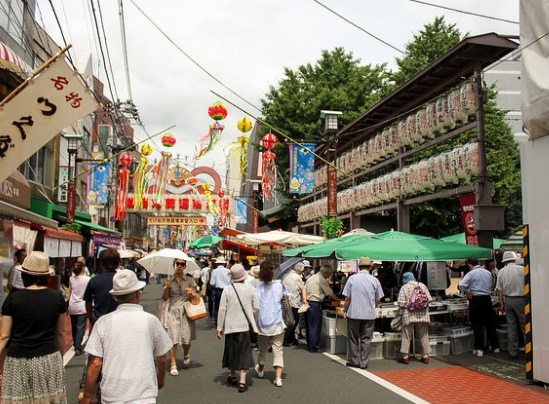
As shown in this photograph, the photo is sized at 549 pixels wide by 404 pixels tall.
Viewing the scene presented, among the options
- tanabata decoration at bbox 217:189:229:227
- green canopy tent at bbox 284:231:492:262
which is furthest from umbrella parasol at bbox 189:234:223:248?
green canopy tent at bbox 284:231:492:262

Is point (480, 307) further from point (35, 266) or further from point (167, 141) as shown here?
point (167, 141)

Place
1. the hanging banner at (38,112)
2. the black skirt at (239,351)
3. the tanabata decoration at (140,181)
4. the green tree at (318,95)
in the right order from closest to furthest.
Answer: the black skirt at (239,351), the hanging banner at (38,112), the green tree at (318,95), the tanabata decoration at (140,181)

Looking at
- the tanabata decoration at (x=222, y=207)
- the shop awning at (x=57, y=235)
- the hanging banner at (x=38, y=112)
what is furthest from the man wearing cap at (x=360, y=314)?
the tanabata decoration at (x=222, y=207)

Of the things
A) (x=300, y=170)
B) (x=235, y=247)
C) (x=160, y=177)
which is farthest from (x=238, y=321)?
(x=160, y=177)

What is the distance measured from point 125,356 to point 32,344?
3.64 ft

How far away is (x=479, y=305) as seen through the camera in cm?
1049

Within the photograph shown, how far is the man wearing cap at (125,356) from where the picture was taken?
3.86m

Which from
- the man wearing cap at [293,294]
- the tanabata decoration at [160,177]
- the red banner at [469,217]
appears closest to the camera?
the man wearing cap at [293,294]

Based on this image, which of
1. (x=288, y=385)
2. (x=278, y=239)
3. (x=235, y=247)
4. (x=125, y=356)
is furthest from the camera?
(x=235, y=247)

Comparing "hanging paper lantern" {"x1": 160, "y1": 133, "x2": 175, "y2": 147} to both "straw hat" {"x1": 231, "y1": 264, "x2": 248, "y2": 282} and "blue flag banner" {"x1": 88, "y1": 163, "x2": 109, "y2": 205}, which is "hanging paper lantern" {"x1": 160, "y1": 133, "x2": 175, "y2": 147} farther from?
"straw hat" {"x1": 231, "y1": 264, "x2": 248, "y2": 282}

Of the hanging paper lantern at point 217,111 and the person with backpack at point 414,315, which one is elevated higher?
the hanging paper lantern at point 217,111

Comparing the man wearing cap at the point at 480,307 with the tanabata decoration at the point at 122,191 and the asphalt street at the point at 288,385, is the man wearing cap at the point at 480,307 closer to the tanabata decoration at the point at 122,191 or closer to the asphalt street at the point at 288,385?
the asphalt street at the point at 288,385

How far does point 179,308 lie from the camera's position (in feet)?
30.2

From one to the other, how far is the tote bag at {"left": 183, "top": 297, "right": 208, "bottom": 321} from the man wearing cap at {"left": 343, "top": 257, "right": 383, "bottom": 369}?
8.38 feet
